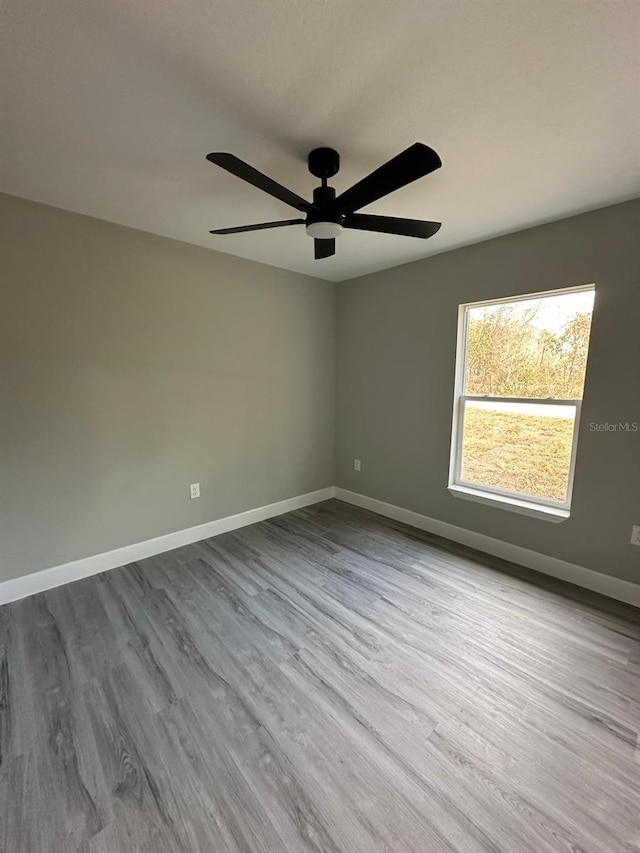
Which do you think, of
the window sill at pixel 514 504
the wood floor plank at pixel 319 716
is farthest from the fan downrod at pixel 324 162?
the window sill at pixel 514 504

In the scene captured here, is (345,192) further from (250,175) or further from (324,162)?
(250,175)

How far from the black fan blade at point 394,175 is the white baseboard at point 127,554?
8.44ft

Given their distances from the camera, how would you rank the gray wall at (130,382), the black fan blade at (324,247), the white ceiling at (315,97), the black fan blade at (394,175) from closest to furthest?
the white ceiling at (315,97) → the black fan blade at (394,175) → the black fan blade at (324,247) → the gray wall at (130,382)

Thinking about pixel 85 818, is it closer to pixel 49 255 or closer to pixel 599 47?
pixel 49 255

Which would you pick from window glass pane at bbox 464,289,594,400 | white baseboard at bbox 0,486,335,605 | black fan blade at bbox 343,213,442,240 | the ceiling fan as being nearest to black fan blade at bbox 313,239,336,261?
the ceiling fan

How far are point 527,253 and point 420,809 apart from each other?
2964mm

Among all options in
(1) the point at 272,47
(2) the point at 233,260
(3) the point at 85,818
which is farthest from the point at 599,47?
(3) the point at 85,818

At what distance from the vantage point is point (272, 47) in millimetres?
1137

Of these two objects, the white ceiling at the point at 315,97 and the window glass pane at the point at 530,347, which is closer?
the white ceiling at the point at 315,97

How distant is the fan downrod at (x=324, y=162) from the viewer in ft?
5.25

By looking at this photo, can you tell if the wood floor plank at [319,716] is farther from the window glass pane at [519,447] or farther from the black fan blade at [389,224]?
the black fan blade at [389,224]

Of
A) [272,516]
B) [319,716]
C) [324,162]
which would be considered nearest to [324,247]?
[324,162]

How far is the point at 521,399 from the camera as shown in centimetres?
261

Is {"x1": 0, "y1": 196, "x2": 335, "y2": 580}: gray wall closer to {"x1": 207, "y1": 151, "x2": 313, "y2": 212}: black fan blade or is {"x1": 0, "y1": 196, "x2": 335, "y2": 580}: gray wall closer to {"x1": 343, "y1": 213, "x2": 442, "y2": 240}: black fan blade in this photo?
{"x1": 207, "y1": 151, "x2": 313, "y2": 212}: black fan blade
